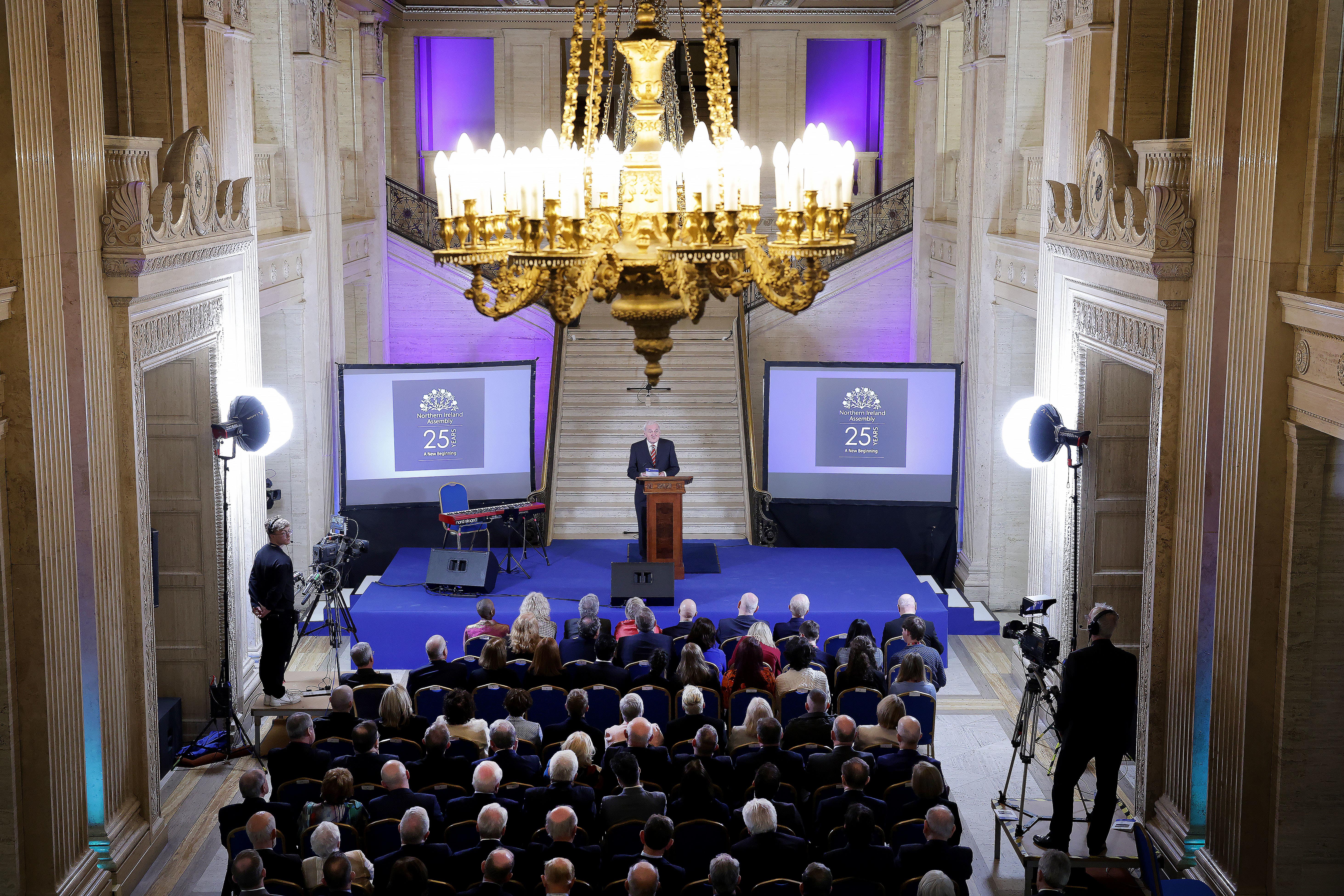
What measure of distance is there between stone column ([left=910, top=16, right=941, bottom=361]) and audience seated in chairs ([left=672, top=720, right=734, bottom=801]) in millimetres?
10478

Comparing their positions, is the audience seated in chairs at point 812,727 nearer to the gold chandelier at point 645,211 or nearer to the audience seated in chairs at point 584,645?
the audience seated in chairs at point 584,645

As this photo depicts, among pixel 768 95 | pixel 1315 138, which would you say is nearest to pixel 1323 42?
pixel 1315 138

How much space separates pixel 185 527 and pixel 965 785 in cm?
607

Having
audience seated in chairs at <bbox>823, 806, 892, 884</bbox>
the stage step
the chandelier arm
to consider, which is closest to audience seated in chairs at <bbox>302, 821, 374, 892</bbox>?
audience seated in chairs at <bbox>823, 806, 892, 884</bbox>

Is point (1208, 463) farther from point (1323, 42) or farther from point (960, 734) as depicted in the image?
point (960, 734)

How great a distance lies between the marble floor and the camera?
770 centimetres

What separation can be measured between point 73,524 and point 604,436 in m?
8.51

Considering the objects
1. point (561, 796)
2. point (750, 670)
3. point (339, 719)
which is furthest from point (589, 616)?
point (561, 796)

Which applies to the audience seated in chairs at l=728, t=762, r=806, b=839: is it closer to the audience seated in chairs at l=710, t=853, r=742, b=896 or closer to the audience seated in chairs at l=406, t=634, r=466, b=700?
the audience seated in chairs at l=710, t=853, r=742, b=896

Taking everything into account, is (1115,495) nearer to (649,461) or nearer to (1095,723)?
(1095,723)

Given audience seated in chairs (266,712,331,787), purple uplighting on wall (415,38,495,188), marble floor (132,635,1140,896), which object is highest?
purple uplighting on wall (415,38,495,188)

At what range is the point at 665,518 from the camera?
1184 cm

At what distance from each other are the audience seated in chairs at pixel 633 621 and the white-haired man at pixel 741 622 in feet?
1.52

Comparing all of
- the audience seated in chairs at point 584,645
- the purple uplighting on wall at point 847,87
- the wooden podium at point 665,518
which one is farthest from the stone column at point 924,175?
the audience seated in chairs at point 584,645
